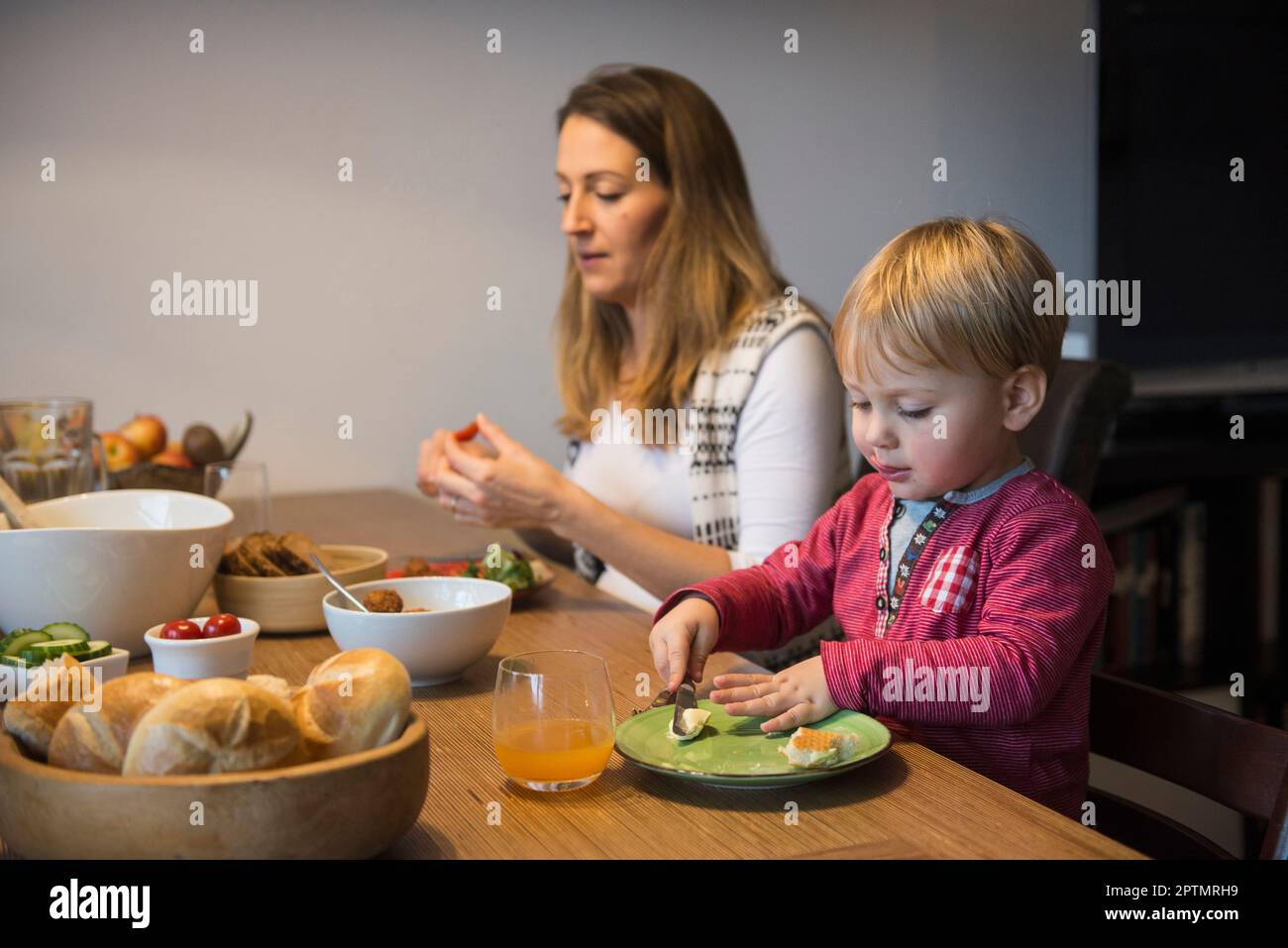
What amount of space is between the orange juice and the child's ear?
1.64 ft

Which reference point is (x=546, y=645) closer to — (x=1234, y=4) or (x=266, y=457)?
(x=266, y=457)

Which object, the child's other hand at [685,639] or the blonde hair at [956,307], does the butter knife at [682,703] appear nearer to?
the child's other hand at [685,639]

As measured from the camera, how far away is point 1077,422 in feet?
5.10

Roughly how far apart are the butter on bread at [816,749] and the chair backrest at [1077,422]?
773 millimetres

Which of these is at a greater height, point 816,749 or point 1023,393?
point 1023,393

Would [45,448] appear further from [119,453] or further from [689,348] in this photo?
[689,348]

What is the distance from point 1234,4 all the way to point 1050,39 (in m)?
0.46

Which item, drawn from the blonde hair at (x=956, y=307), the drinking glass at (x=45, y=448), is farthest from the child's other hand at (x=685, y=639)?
the drinking glass at (x=45, y=448)

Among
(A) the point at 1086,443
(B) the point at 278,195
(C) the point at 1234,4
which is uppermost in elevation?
(C) the point at 1234,4

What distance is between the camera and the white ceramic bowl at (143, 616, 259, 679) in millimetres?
1054

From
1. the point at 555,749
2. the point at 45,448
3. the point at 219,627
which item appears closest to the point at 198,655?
the point at 219,627

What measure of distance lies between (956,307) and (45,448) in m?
1.12

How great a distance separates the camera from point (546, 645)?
4.35 feet
